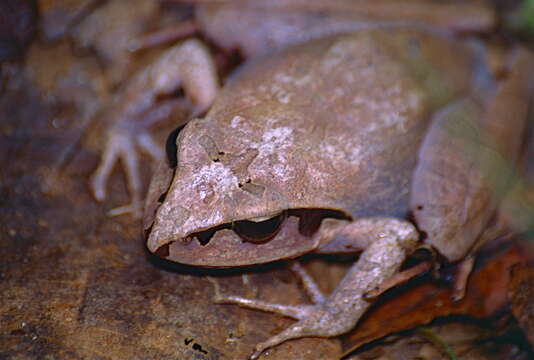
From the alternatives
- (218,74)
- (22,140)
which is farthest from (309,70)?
(22,140)

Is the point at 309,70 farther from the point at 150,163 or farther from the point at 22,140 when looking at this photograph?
the point at 22,140

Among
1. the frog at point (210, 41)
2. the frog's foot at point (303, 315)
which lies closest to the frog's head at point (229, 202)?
the frog's foot at point (303, 315)

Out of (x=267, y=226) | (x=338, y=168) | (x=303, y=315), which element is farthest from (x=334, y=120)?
(x=303, y=315)

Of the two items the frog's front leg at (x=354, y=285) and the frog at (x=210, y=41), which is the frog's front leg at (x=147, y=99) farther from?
the frog's front leg at (x=354, y=285)

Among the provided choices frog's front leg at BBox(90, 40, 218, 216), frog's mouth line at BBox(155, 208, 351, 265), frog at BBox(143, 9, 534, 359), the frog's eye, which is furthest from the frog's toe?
the frog's eye

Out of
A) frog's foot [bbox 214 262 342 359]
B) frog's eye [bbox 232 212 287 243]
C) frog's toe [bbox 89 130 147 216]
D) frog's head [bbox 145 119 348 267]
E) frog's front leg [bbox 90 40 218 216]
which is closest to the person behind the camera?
frog's head [bbox 145 119 348 267]

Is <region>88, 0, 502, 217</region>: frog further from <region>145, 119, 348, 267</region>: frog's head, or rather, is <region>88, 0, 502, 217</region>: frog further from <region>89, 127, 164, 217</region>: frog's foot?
<region>145, 119, 348, 267</region>: frog's head

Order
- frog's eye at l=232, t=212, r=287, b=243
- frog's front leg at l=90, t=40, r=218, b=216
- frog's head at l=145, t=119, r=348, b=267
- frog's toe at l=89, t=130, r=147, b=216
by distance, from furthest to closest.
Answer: frog's front leg at l=90, t=40, r=218, b=216
frog's toe at l=89, t=130, r=147, b=216
frog's eye at l=232, t=212, r=287, b=243
frog's head at l=145, t=119, r=348, b=267
